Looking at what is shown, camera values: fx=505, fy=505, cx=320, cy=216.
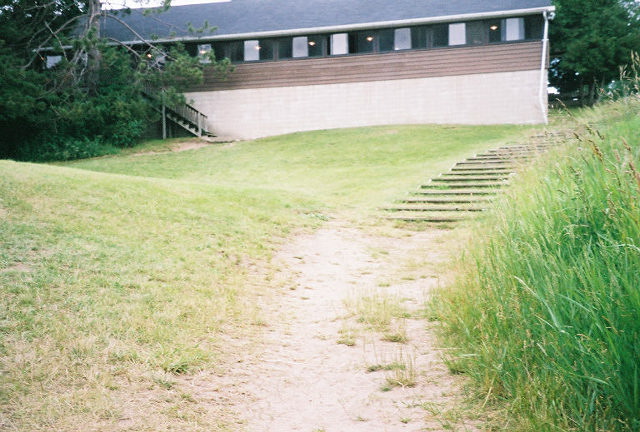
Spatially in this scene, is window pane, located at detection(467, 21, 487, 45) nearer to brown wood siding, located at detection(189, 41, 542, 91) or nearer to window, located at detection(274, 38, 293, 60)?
brown wood siding, located at detection(189, 41, 542, 91)

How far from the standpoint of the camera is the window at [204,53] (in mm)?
24656

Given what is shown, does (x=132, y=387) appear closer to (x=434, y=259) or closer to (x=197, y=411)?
(x=197, y=411)

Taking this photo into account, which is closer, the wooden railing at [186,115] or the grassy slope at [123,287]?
the grassy slope at [123,287]

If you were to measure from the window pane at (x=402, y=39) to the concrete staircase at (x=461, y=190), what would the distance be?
1225cm

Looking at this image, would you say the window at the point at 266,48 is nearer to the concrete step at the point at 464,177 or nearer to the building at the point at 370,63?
the building at the point at 370,63

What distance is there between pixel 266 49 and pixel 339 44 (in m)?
3.88

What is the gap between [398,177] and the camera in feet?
49.1

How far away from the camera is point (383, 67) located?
2536 centimetres

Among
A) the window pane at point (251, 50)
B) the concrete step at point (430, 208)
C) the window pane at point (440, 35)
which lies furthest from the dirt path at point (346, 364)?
the window pane at point (251, 50)

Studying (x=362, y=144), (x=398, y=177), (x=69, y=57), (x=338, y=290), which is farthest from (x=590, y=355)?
(x=69, y=57)

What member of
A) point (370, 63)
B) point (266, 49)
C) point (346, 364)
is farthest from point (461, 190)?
point (266, 49)

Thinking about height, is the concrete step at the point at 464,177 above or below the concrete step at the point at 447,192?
above

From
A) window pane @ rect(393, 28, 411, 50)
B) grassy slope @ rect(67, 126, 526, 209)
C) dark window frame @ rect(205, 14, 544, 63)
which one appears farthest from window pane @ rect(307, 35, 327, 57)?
grassy slope @ rect(67, 126, 526, 209)

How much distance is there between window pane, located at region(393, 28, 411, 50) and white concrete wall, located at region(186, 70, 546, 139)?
1760 millimetres
